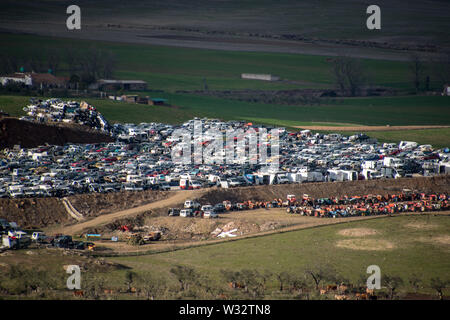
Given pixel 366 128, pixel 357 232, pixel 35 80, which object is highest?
pixel 35 80

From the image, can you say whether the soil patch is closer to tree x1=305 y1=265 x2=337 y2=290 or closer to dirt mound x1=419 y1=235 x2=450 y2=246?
dirt mound x1=419 y1=235 x2=450 y2=246

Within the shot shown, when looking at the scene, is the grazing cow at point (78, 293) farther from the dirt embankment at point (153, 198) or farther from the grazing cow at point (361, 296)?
the dirt embankment at point (153, 198)

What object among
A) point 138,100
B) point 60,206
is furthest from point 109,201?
point 138,100

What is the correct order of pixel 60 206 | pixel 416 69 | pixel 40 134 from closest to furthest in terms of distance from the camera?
1. pixel 60 206
2. pixel 40 134
3. pixel 416 69

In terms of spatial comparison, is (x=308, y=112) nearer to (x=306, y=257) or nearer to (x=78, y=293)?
(x=306, y=257)

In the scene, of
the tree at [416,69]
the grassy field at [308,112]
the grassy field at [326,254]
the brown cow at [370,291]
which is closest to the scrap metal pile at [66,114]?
the grassy field at [308,112]

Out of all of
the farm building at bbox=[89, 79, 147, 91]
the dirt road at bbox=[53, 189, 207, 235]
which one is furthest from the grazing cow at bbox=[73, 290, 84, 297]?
the farm building at bbox=[89, 79, 147, 91]
